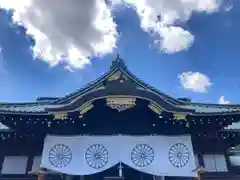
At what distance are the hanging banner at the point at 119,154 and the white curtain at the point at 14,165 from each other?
132 cm

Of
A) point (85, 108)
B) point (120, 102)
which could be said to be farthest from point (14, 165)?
point (120, 102)

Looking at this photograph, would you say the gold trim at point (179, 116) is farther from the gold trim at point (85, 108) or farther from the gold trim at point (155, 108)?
the gold trim at point (85, 108)

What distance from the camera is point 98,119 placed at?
10.8 m

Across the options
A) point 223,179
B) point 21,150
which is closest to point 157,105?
point 223,179

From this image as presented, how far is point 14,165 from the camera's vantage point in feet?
35.9

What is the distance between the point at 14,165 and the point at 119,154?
4013mm

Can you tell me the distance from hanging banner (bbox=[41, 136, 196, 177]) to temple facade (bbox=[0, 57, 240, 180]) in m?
0.03

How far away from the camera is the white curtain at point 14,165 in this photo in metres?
10.9

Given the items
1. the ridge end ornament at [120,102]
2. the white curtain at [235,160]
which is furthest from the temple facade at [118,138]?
the white curtain at [235,160]

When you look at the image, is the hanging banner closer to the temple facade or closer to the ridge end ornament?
the temple facade

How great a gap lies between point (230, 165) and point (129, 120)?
14.2ft

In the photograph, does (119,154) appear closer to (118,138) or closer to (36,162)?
(118,138)

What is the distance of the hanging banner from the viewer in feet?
33.2

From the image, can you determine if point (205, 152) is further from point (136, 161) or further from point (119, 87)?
point (119, 87)
